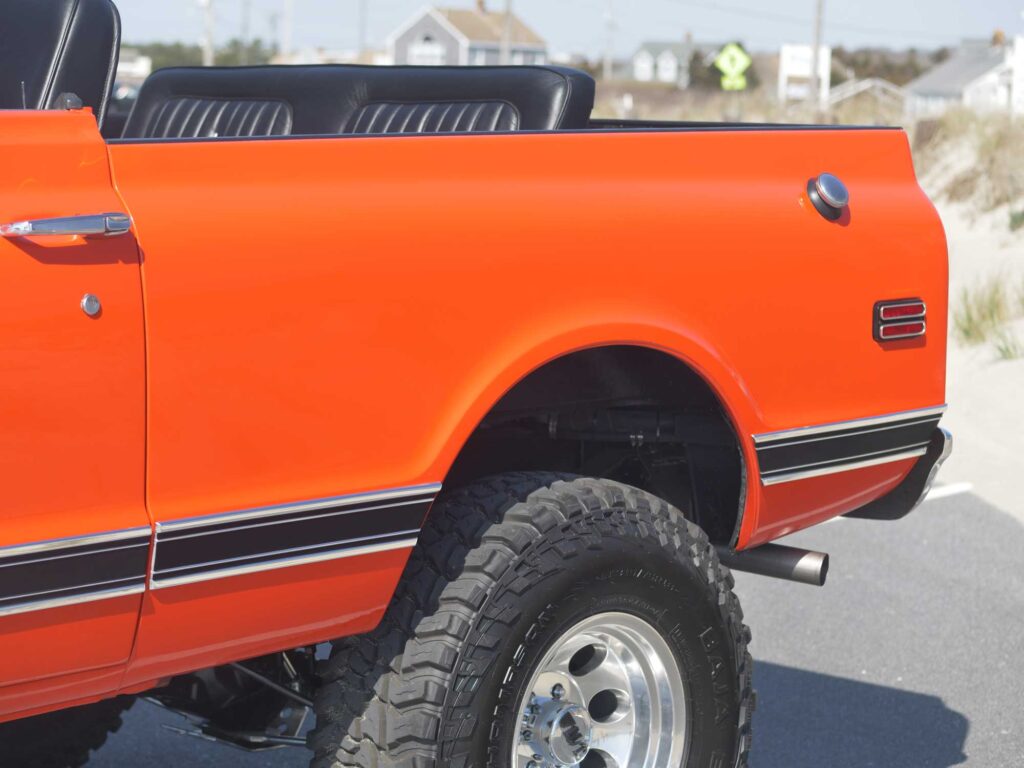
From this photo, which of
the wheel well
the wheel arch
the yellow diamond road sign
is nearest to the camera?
the wheel arch

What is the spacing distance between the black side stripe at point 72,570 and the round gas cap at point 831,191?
1856 mm

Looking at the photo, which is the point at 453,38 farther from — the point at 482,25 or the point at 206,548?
the point at 206,548

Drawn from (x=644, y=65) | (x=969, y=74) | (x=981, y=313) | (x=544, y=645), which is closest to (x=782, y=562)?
(x=544, y=645)

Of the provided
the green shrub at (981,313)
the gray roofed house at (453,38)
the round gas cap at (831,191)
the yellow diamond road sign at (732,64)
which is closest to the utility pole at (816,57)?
the yellow diamond road sign at (732,64)

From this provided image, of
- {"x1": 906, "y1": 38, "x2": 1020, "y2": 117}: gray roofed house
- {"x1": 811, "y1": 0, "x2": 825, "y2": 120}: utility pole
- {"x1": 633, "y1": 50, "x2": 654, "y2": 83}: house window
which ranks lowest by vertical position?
{"x1": 633, "y1": 50, "x2": 654, "y2": 83}: house window

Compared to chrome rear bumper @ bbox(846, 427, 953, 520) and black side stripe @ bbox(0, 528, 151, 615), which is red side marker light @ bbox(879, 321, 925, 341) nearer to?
chrome rear bumper @ bbox(846, 427, 953, 520)

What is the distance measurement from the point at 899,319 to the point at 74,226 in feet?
6.94

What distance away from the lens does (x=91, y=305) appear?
2336 millimetres

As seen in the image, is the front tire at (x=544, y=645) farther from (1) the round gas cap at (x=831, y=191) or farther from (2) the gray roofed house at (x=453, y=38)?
(2) the gray roofed house at (x=453, y=38)

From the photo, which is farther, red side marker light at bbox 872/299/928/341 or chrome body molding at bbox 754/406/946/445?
red side marker light at bbox 872/299/928/341

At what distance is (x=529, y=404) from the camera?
10.7 feet

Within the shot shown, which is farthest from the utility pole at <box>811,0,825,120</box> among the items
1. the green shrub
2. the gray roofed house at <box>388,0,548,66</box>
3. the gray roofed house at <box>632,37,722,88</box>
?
the gray roofed house at <box>632,37,722,88</box>

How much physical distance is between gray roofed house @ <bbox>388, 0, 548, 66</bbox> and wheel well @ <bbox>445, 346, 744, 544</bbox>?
289 ft

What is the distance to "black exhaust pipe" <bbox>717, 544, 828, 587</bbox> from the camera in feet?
12.1
